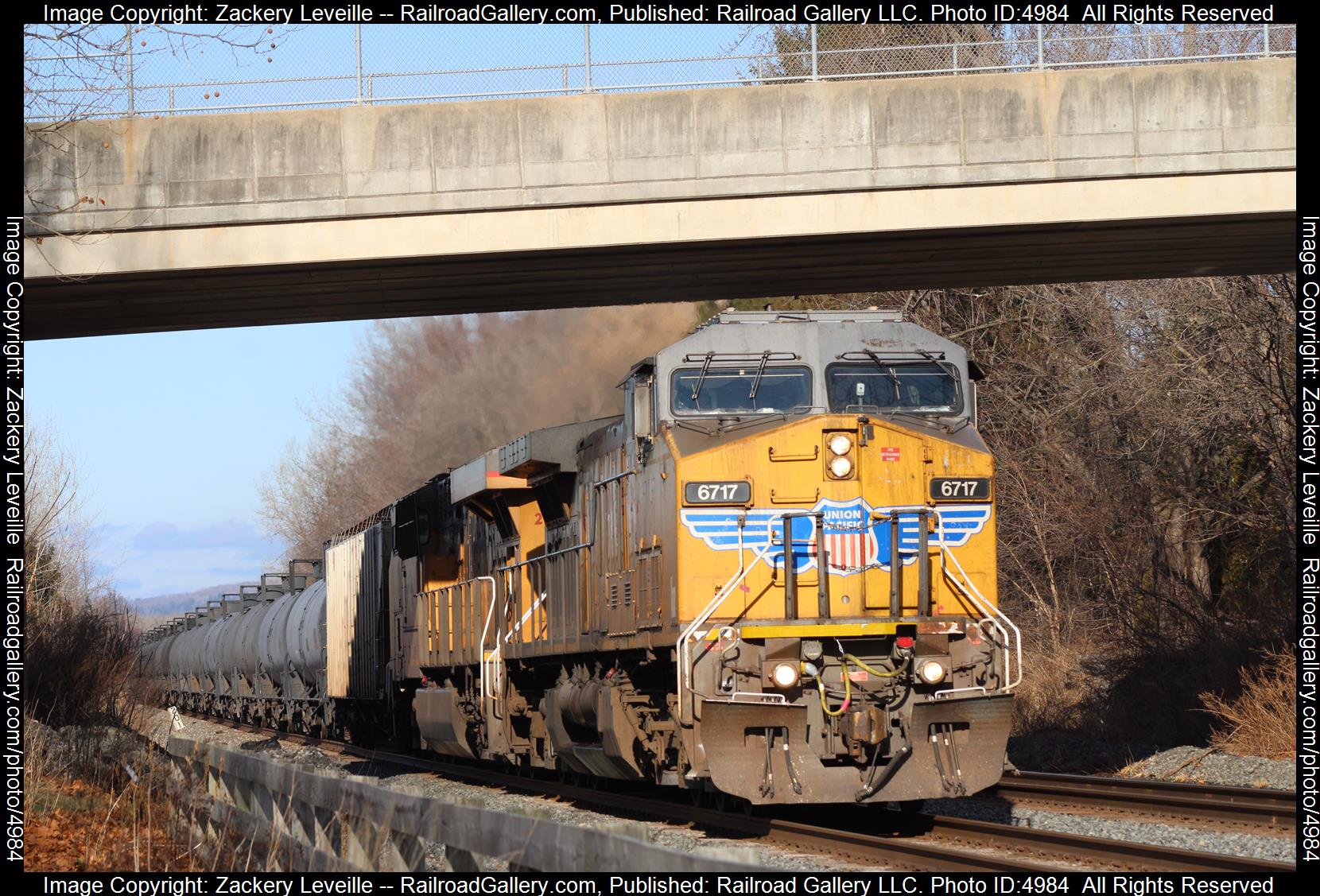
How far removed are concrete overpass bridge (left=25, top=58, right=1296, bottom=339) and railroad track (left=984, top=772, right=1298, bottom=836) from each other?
5421 mm

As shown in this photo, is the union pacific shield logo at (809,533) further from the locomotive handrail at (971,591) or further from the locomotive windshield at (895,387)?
the locomotive windshield at (895,387)

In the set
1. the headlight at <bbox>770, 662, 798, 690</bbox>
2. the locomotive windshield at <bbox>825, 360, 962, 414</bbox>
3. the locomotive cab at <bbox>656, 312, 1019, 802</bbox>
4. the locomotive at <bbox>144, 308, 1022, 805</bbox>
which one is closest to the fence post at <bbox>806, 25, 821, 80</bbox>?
the locomotive at <bbox>144, 308, 1022, 805</bbox>

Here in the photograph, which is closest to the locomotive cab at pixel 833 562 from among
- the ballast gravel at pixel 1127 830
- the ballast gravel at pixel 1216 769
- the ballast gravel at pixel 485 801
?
the ballast gravel at pixel 485 801

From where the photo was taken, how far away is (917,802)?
1224cm

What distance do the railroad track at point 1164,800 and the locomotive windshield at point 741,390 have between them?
178 inches

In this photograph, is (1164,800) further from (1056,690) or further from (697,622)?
(1056,690)

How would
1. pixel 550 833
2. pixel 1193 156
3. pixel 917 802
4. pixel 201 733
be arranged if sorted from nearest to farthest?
1. pixel 550 833
2. pixel 917 802
3. pixel 1193 156
4. pixel 201 733

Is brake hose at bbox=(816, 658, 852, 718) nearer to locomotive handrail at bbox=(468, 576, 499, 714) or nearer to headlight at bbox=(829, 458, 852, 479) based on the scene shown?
headlight at bbox=(829, 458, 852, 479)

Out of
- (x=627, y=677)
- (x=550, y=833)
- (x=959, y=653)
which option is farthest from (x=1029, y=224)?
(x=550, y=833)

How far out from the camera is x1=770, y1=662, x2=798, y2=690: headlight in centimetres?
1043

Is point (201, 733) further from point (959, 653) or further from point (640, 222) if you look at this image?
point (959, 653)

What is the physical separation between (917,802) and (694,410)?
396 centimetres

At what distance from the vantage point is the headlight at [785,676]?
10430 mm
